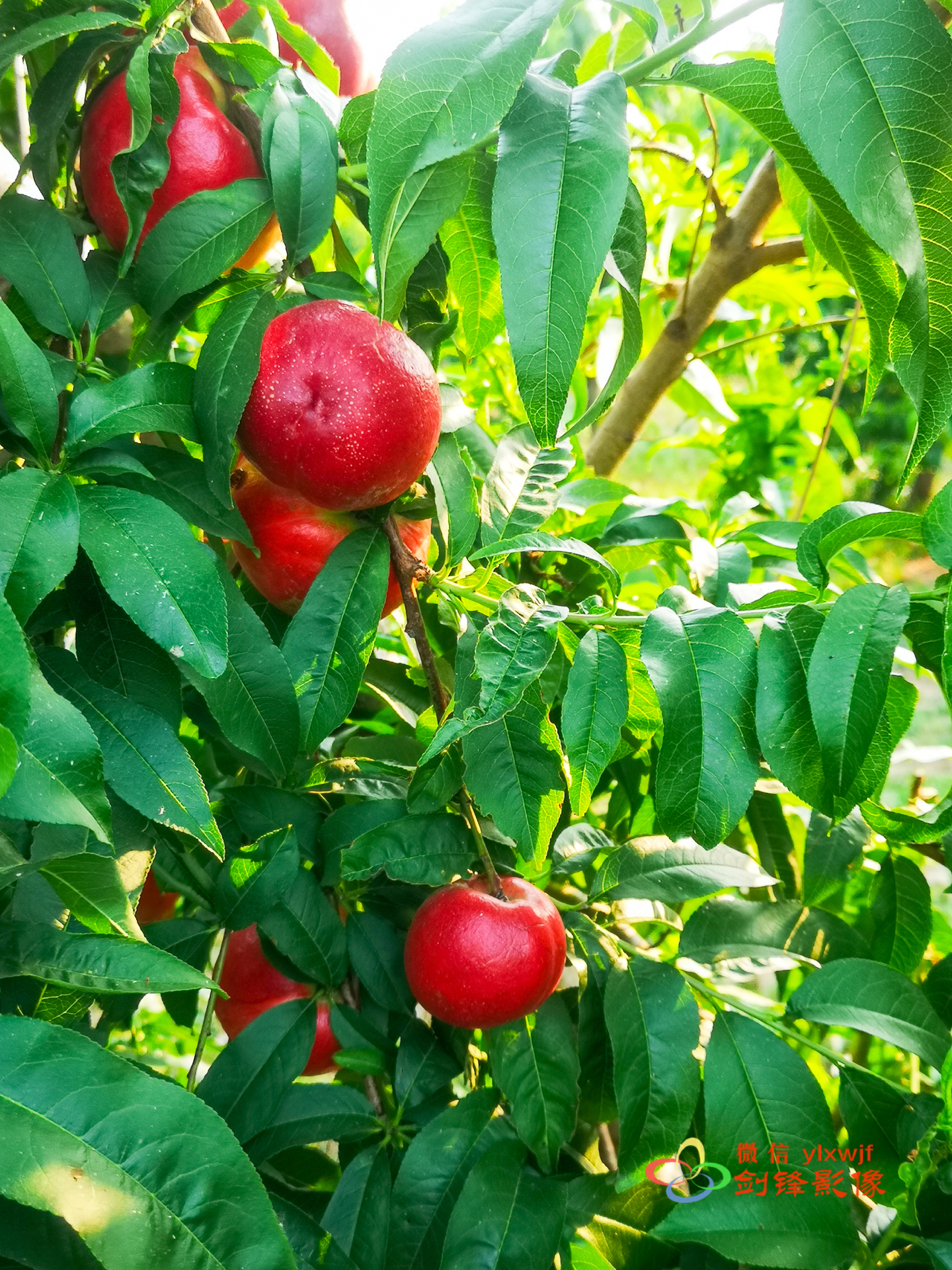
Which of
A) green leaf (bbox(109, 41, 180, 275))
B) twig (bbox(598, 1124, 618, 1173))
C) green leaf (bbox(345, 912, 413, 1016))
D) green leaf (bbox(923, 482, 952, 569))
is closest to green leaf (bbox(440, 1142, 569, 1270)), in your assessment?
green leaf (bbox(345, 912, 413, 1016))

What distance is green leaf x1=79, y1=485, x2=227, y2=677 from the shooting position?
0.41 meters

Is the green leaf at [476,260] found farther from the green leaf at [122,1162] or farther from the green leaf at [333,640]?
the green leaf at [122,1162]

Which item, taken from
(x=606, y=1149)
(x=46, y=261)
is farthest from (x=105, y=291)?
(x=606, y=1149)

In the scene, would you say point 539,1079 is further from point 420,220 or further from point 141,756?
point 420,220

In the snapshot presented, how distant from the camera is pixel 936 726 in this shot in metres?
3.01

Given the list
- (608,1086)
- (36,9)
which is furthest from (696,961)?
(36,9)

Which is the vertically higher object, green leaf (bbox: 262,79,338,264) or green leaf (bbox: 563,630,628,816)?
green leaf (bbox: 262,79,338,264)

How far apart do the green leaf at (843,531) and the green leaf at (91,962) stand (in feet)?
1.16

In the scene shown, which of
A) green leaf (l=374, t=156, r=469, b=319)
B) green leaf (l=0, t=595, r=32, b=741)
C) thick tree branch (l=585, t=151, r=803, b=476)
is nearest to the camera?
green leaf (l=0, t=595, r=32, b=741)

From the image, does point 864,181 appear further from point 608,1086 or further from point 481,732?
point 608,1086

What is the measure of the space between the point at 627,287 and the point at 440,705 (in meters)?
0.25

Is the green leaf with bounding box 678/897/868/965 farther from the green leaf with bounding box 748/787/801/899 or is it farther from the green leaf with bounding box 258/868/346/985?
the green leaf with bounding box 258/868/346/985

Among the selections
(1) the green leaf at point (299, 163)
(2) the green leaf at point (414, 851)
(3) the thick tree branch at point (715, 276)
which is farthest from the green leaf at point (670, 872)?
(3) the thick tree branch at point (715, 276)

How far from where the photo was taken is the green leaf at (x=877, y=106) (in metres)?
0.36
